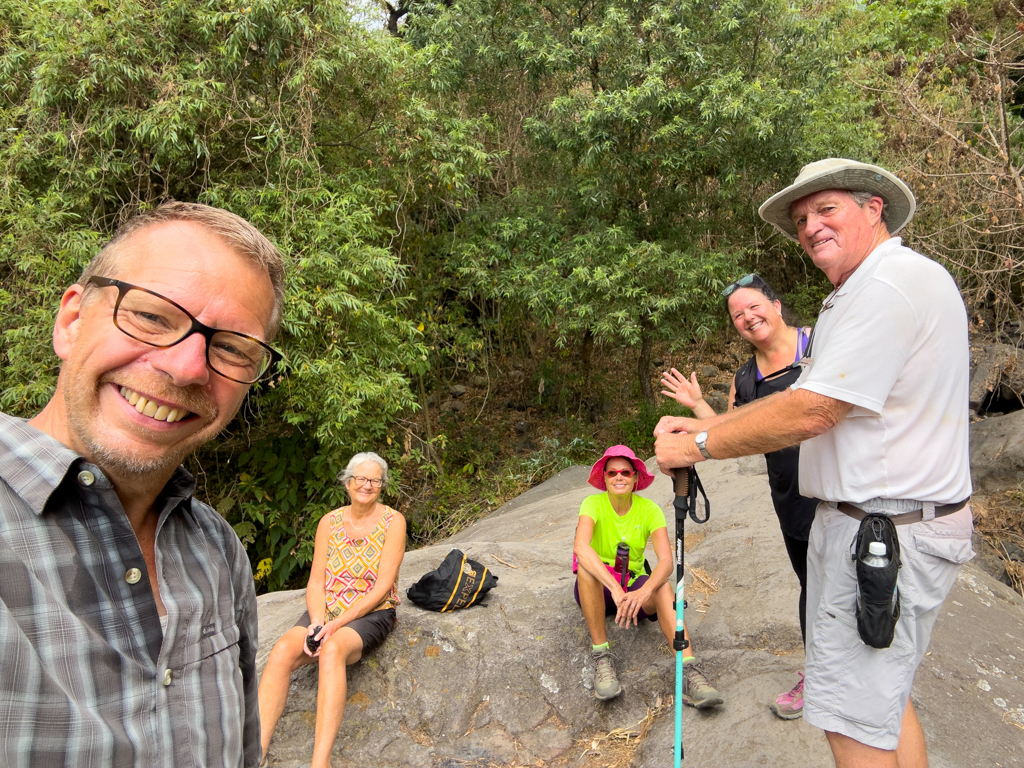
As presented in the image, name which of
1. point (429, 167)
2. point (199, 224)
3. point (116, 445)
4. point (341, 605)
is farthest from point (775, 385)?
point (429, 167)

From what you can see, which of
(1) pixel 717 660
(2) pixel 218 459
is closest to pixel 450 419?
(2) pixel 218 459

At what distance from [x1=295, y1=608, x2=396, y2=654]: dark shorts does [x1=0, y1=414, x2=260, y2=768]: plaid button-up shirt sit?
2.60 meters

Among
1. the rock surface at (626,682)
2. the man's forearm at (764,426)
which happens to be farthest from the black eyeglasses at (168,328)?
the rock surface at (626,682)

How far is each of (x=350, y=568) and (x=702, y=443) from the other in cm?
231

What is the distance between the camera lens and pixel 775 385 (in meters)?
3.21

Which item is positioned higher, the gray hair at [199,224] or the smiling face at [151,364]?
the gray hair at [199,224]

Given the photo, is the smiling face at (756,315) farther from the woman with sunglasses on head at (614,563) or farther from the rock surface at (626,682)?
the rock surface at (626,682)

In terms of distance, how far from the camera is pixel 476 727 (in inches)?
148

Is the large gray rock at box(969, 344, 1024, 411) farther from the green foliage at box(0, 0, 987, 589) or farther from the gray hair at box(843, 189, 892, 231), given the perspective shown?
the gray hair at box(843, 189, 892, 231)

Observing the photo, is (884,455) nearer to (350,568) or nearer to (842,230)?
(842,230)

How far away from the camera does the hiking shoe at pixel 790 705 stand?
3123 millimetres

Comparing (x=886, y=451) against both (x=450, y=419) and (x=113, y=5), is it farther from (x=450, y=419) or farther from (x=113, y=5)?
(x=450, y=419)

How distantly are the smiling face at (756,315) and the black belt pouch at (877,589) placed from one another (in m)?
1.46

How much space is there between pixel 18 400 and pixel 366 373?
288 cm
